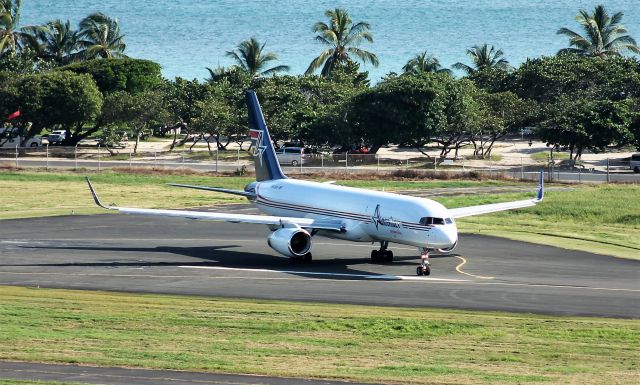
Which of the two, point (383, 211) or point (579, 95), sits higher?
point (579, 95)

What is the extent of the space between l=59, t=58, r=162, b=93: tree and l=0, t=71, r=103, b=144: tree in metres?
25.6

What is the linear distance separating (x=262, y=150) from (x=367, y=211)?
40.4ft

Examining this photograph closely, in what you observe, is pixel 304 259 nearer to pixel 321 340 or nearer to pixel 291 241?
pixel 291 241

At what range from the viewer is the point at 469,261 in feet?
182

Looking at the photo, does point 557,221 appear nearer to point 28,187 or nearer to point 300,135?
point 28,187

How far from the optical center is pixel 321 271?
52.2 meters

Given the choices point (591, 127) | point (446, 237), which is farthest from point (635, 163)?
point (446, 237)

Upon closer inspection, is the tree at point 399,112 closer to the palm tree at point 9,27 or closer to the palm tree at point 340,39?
the palm tree at point 340,39

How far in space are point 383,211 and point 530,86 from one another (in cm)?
10854

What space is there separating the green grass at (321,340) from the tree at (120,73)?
128487 millimetres

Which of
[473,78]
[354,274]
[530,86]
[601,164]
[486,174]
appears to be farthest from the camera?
[473,78]

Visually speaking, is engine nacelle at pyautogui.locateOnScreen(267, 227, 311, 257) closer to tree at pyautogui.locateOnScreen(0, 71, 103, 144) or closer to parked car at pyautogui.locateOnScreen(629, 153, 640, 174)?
parked car at pyautogui.locateOnScreen(629, 153, 640, 174)

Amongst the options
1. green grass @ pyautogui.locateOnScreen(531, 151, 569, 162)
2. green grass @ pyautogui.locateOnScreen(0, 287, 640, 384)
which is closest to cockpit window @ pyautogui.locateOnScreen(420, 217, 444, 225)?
green grass @ pyautogui.locateOnScreen(0, 287, 640, 384)

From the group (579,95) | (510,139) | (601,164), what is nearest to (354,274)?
(601,164)
